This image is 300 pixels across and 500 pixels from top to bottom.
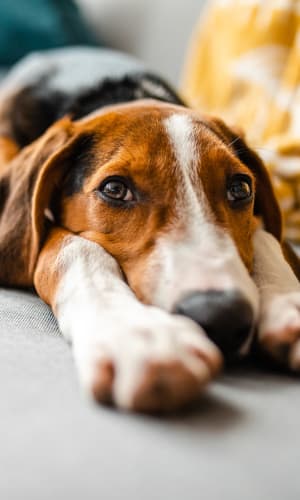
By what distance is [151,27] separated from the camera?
4.41m

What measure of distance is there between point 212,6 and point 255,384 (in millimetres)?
3112

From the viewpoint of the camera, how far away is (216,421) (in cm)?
115

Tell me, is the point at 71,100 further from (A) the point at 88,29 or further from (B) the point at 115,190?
(A) the point at 88,29

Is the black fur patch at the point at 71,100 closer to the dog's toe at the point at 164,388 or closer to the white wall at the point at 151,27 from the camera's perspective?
the white wall at the point at 151,27

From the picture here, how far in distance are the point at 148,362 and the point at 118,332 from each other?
13 centimetres

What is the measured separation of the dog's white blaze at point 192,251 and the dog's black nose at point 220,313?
0.02 meters

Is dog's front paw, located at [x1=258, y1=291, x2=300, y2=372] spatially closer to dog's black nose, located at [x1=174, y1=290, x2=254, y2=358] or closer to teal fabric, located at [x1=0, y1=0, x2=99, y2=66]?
dog's black nose, located at [x1=174, y1=290, x2=254, y2=358]

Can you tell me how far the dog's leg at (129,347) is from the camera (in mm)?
1131

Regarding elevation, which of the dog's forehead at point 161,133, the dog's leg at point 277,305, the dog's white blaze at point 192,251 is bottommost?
the dog's leg at point 277,305

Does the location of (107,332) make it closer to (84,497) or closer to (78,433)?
(78,433)

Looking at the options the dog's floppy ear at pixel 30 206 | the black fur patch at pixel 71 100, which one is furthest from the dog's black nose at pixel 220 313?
the black fur patch at pixel 71 100

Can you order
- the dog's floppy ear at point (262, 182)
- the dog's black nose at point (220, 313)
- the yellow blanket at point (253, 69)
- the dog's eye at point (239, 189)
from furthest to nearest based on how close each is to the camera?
the yellow blanket at point (253, 69)
the dog's floppy ear at point (262, 182)
the dog's eye at point (239, 189)
the dog's black nose at point (220, 313)

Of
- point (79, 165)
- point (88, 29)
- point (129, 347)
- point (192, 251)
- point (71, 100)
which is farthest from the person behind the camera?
point (88, 29)

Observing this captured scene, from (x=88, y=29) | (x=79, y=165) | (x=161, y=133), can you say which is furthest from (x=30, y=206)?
(x=88, y=29)
